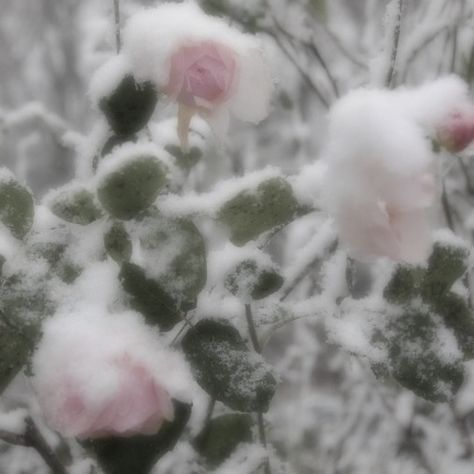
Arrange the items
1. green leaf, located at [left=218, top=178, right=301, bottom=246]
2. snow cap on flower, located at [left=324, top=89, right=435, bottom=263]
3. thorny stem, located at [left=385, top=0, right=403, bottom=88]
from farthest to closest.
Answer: thorny stem, located at [left=385, top=0, right=403, bottom=88], green leaf, located at [left=218, top=178, right=301, bottom=246], snow cap on flower, located at [left=324, top=89, right=435, bottom=263]

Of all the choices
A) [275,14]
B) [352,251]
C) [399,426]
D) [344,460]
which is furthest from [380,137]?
[344,460]

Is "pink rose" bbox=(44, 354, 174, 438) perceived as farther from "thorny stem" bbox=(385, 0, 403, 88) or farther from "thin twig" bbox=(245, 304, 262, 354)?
"thorny stem" bbox=(385, 0, 403, 88)

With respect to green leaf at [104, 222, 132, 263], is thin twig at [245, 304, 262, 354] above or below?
below

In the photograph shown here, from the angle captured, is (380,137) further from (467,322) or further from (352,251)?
(467,322)

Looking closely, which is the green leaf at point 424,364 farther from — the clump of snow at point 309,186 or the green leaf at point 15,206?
the green leaf at point 15,206

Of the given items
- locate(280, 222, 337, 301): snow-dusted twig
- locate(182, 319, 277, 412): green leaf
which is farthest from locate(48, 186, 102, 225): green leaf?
locate(280, 222, 337, 301): snow-dusted twig

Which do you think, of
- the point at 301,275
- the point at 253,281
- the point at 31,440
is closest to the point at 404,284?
the point at 253,281

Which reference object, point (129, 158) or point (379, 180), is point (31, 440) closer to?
point (129, 158)
